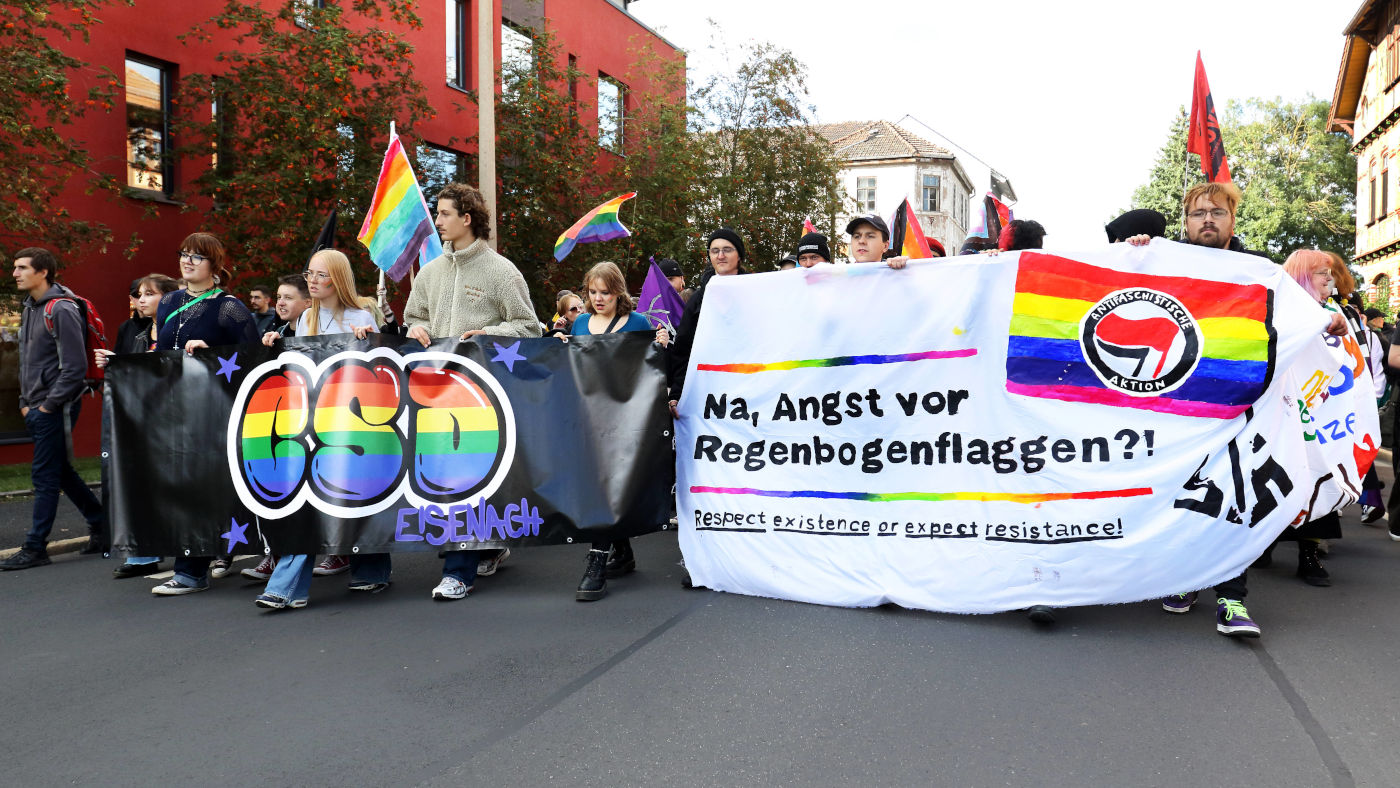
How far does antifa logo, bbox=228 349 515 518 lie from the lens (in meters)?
5.73

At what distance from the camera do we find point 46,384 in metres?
6.93

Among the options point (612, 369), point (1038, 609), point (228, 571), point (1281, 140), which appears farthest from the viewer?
point (1281, 140)

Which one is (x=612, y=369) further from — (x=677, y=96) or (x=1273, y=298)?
(x=677, y=96)

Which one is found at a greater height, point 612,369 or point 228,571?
point 612,369

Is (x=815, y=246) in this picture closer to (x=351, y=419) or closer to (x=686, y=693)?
(x=351, y=419)

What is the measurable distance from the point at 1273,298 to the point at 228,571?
6122mm

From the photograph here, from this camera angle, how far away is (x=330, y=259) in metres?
6.02

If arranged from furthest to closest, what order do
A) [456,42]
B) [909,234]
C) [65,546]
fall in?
[456,42]
[909,234]
[65,546]

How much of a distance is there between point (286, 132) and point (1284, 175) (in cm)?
5944

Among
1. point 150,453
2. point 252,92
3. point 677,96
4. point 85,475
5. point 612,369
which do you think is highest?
point 677,96

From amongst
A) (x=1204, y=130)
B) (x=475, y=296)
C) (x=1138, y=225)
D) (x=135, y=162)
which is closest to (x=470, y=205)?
(x=475, y=296)

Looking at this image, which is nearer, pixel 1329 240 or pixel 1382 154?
pixel 1382 154

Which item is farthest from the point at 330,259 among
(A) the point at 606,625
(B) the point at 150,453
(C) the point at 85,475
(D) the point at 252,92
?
(D) the point at 252,92

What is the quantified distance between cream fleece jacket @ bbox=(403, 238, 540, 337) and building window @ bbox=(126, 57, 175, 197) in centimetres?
1146
